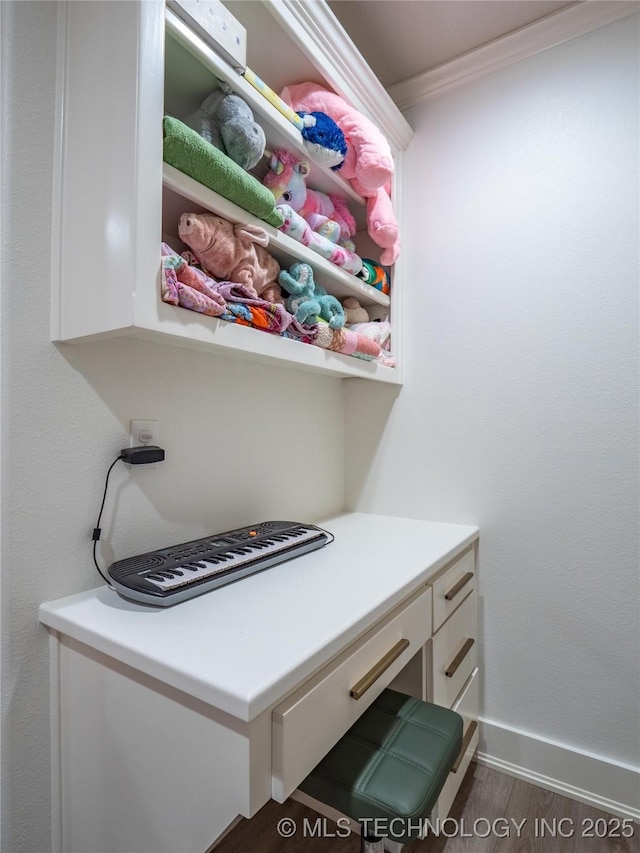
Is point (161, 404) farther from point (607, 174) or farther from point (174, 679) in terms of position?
point (607, 174)

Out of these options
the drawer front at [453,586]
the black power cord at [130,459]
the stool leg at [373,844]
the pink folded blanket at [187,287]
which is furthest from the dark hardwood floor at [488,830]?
the pink folded blanket at [187,287]

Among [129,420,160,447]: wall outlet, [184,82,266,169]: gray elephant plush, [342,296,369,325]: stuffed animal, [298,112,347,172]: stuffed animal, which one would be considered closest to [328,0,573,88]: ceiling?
[298,112,347,172]: stuffed animal

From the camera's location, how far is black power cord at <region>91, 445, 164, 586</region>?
1.03 meters

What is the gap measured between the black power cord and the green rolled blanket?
2.02 feet

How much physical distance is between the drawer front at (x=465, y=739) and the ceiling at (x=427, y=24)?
7.32 feet

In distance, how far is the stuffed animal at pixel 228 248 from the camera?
100 cm

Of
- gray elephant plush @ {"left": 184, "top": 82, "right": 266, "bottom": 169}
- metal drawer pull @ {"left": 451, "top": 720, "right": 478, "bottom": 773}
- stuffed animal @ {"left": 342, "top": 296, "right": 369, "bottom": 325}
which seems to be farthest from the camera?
stuffed animal @ {"left": 342, "top": 296, "right": 369, "bottom": 325}

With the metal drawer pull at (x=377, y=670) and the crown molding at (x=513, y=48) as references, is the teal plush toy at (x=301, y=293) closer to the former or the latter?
the metal drawer pull at (x=377, y=670)

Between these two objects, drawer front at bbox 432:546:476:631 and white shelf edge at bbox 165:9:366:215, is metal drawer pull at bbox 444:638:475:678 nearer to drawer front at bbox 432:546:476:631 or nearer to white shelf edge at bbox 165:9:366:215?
drawer front at bbox 432:546:476:631

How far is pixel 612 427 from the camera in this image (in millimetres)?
1429

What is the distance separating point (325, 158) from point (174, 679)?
1.30 metres

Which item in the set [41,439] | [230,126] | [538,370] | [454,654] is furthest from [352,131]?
[454,654]

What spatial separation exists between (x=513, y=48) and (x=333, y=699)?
2084mm

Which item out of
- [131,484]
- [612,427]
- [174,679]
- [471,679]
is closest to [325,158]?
[131,484]
